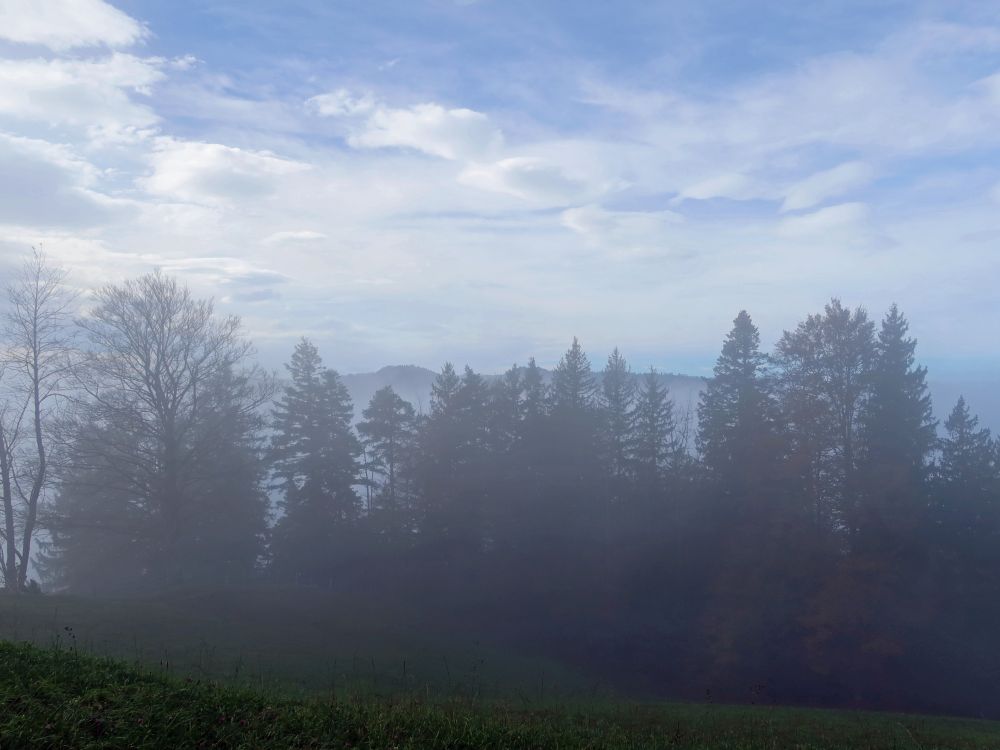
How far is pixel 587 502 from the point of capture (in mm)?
34375

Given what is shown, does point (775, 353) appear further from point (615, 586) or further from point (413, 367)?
point (413, 367)

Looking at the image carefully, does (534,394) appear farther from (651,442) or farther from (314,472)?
(314,472)

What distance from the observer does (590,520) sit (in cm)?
3406

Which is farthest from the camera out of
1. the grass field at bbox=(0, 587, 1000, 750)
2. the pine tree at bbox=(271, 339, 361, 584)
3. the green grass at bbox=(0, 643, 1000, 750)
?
the pine tree at bbox=(271, 339, 361, 584)

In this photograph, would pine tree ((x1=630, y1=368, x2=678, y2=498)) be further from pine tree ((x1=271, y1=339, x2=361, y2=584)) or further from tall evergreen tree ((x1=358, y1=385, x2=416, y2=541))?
pine tree ((x1=271, y1=339, x2=361, y2=584))

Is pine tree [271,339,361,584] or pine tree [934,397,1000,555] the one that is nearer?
pine tree [934,397,1000,555]

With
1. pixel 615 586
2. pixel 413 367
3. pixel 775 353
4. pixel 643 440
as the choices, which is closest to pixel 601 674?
pixel 615 586

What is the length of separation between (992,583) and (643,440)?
14774 millimetres

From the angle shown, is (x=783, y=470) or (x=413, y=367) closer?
(x=783, y=470)

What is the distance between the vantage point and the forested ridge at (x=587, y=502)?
82.2ft

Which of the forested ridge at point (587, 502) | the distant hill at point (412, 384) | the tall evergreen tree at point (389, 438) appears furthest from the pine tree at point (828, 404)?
the distant hill at point (412, 384)

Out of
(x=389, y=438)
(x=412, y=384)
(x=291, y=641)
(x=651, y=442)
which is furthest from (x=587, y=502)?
(x=412, y=384)

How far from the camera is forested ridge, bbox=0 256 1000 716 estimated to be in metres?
25.1

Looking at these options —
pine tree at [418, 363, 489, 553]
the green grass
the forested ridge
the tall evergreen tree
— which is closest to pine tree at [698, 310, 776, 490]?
the forested ridge
